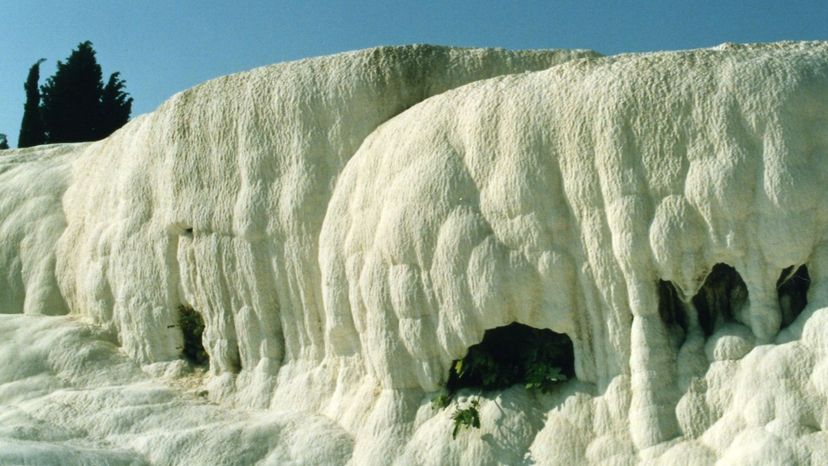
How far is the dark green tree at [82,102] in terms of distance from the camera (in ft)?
101

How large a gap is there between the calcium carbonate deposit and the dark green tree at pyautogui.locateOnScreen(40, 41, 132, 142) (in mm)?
15686

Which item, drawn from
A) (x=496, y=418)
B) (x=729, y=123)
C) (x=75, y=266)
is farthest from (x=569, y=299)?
(x=75, y=266)

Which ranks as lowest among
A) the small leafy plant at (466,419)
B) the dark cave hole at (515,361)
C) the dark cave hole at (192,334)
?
the small leafy plant at (466,419)

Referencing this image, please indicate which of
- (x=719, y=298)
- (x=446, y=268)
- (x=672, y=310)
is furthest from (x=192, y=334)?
(x=719, y=298)

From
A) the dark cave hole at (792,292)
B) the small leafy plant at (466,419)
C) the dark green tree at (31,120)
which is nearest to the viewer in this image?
the dark cave hole at (792,292)

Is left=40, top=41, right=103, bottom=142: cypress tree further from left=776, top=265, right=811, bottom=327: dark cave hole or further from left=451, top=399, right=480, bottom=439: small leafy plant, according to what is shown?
left=776, top=265, right=811, bottom=327: dark cave hole

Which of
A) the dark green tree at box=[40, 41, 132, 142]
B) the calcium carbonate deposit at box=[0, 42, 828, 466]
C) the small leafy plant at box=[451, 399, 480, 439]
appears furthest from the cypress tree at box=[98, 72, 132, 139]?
the small leafy plant at box=[451, 399, 480, 439]

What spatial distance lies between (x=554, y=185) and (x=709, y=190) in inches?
56.2

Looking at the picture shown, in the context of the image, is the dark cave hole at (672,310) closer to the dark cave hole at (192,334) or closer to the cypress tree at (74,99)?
the dark cave hole at (192,334)

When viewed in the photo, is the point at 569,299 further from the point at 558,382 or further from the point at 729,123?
the point at 729,123

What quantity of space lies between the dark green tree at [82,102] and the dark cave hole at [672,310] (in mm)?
22838

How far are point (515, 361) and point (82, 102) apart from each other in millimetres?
22872

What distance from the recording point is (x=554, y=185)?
10555 millimetres

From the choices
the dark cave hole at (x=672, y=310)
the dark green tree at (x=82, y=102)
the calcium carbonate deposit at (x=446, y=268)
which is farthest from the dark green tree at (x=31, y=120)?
the dark cave hole at (x=672, y=310)
